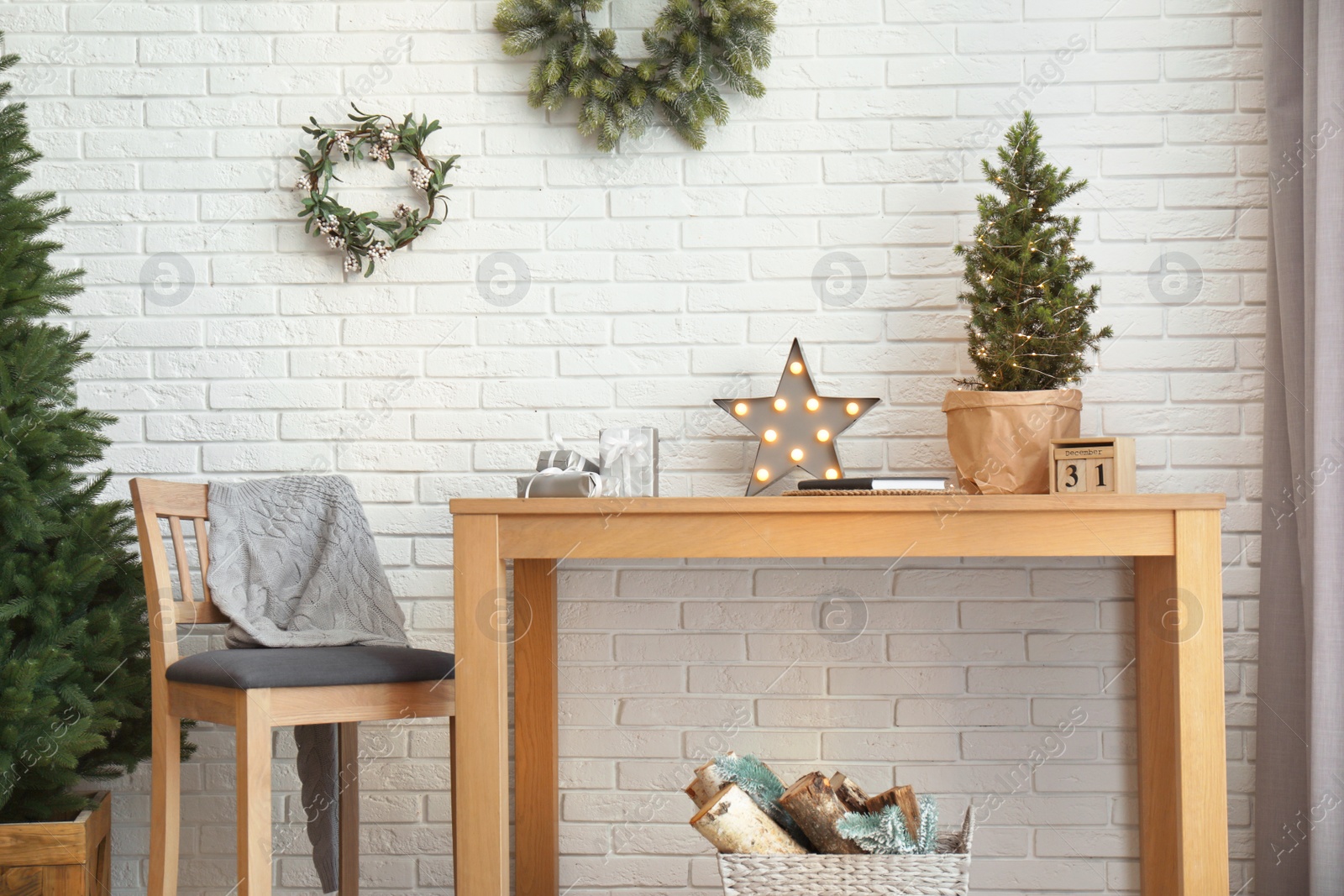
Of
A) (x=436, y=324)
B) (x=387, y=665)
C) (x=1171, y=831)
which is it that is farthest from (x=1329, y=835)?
(x=436, y=324)

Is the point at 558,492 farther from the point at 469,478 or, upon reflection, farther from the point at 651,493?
the point at 469,478

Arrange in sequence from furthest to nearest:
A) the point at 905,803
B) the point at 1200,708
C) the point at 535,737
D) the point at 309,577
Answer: the point at 535,737 → the point at 309,577 → the point at 905,803 → the point at 1200,708

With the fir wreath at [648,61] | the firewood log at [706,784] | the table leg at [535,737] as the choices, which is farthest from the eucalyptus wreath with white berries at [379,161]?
the firewood log at [706,784]

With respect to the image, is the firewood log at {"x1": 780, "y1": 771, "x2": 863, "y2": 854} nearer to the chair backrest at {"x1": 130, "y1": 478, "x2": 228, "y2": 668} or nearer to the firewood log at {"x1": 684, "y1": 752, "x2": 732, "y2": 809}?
the firewood log at {"x1": 684, "y1": 752, "x2": 732, "y2": 809}

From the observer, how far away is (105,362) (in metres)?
2.10

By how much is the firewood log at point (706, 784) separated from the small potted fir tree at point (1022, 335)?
0.68 m

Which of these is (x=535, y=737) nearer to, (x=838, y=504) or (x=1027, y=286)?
(x=838, y=504)

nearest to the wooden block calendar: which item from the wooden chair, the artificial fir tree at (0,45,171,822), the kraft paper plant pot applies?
the kraft paper plant pot

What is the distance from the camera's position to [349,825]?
183 centimetres

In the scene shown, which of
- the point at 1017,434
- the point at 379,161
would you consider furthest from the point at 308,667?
the point at 1017,434

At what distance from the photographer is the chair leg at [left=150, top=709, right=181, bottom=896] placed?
1.57 meters

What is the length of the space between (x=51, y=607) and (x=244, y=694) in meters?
0.49

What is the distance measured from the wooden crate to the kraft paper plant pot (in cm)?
168

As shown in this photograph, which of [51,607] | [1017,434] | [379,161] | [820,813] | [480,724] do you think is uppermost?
[379,161]
